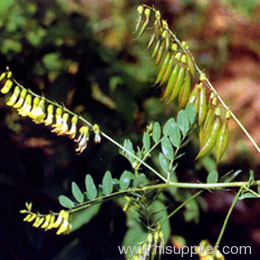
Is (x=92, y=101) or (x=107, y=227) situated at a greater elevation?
(x=92, y=101)

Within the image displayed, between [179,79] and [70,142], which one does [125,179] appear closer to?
[179,79]

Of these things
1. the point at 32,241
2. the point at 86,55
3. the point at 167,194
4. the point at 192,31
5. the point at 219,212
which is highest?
the point at 192,31

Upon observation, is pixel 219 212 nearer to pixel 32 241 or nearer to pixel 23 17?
pixel 32 241

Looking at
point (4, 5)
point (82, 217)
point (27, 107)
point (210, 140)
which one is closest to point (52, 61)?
point (4, 5)

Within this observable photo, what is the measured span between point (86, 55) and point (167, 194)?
49 cm

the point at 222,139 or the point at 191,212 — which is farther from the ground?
the point at 191,212

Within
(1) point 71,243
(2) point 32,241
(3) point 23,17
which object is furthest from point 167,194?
(3) point 23,17

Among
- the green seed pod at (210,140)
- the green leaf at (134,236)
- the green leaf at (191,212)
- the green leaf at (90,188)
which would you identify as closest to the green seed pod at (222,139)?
the green seed pod at (210,140)

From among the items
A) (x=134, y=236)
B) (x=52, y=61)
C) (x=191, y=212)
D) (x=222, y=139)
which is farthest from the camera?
(x=52, y=61)

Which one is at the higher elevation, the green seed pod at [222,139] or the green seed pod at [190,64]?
the green seed pod at [190,64]

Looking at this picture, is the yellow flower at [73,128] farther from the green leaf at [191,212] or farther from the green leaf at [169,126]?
the green leaf at [191,212]

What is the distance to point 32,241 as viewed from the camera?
158 centimetres

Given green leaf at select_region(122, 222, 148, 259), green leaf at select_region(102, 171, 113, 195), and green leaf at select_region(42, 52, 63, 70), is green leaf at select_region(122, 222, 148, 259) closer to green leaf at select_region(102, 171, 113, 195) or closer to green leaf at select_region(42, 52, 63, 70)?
green leaf at select_region(102, 171, 113, 195)

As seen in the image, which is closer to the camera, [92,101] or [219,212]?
[92,101]
